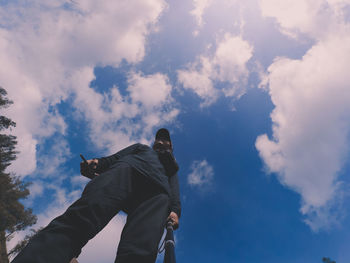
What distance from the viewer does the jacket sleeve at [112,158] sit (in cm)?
231

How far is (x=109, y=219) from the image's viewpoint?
1574 mm

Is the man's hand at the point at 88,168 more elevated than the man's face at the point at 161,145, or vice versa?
the man's face at the point at 161,145

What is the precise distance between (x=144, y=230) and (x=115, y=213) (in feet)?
1.02

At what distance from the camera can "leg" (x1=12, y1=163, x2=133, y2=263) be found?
1.12 m

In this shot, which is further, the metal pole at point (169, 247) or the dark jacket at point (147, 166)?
the dark jacket at point (147, 166)

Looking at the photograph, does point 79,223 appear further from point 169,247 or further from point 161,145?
point 161,145

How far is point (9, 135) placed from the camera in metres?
23.6

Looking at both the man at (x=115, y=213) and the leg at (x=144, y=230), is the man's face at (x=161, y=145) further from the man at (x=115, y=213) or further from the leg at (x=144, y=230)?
the leg at (x=144, y=230)

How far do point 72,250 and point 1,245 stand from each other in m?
32.2

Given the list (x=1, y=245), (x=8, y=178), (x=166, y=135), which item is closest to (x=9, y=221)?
(x=1, y=245)

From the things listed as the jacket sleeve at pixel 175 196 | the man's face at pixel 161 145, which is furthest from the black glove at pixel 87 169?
the man's face at pixel 161 145

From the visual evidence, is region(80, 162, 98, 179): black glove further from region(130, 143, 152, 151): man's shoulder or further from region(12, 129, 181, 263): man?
region(130, 143, 152, 151): man's shoulder

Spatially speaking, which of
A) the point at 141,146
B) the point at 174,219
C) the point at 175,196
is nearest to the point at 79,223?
the point at 174,219

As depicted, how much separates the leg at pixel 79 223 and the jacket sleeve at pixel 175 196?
916 millimetres
